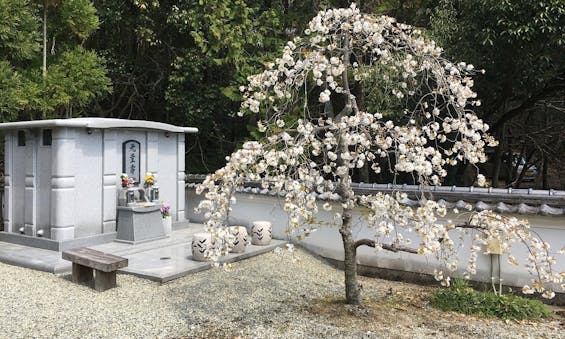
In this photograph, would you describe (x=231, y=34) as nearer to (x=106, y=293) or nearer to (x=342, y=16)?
(x=342, y=16)

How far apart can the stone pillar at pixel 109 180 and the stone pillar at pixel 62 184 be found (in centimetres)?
70

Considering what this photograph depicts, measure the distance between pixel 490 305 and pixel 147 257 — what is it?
5.27m

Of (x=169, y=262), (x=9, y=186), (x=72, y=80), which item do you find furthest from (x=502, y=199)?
(x=72, y=80)

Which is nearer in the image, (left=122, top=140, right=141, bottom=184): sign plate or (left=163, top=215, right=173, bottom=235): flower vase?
(left=122, top=140, right=141, bottom=184): sign plate

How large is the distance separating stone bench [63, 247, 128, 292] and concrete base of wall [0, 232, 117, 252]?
1618 mm

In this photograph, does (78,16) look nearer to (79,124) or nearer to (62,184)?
(79,124)

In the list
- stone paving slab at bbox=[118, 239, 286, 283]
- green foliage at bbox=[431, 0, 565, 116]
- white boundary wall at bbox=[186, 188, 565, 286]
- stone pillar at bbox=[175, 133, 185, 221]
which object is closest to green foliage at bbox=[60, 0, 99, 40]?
stone pillar at bbox=[175, 133, 185, 221]

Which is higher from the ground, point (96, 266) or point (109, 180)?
point (109, 180)

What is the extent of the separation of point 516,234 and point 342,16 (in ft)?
9.93

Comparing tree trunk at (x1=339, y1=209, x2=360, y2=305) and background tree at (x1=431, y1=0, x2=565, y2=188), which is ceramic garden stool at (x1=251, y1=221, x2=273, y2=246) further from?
background tree at (x1=431, y1=0, x2=565, y2=188)

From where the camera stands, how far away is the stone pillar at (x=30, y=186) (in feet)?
27.5

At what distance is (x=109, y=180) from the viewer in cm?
884

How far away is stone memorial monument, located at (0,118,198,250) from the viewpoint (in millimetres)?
8047

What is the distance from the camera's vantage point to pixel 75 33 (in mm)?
11289
